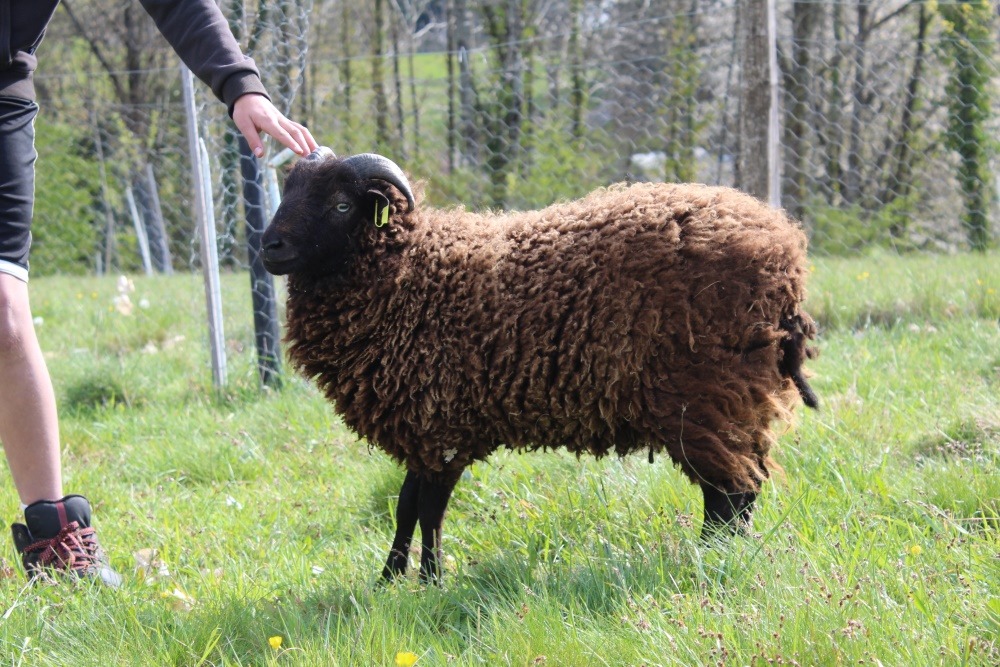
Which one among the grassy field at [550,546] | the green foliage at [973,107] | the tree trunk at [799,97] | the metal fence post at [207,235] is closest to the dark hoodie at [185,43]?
the grassy field at [550,546]

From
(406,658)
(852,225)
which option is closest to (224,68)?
(406,658)

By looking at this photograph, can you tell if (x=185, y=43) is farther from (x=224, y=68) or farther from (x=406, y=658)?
(x=406, y=658)

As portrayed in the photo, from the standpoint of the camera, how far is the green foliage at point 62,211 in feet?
48.7

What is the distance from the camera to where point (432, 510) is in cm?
290

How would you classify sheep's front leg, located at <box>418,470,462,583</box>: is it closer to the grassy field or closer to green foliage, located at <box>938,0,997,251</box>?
→ the grassy field

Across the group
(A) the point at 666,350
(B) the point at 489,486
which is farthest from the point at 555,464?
(A) the point at 666,350

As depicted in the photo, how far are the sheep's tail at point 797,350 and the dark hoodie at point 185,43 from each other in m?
1.69

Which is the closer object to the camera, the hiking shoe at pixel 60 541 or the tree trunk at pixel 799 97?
the hiking shoe at pixel 60 541

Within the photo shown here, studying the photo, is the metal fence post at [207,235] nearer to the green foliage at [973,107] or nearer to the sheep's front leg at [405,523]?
the sheep's front leg at [405,523]

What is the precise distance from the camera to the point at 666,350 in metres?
2.70

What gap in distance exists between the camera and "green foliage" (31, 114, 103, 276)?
14.9 m

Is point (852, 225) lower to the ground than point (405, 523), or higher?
lower

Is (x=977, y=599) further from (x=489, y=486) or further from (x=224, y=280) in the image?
(x=224, y=280)

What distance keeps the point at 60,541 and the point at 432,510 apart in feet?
3.80
